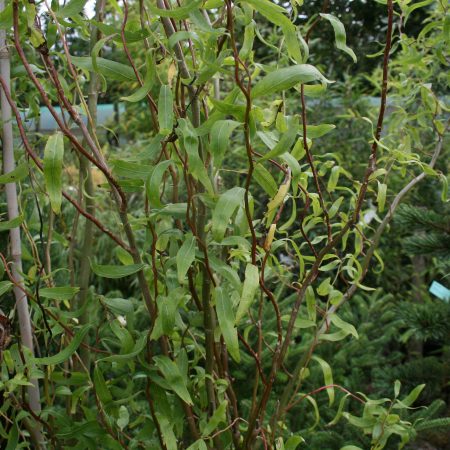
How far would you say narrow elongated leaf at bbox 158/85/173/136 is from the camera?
2.78 ft

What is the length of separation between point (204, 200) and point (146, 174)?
8cm

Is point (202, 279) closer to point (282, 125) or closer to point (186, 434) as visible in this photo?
point (282, 125)

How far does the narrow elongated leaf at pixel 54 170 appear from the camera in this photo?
807 millimetres

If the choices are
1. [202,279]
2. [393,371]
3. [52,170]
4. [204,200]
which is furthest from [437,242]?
[52,170]

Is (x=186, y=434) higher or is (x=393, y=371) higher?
(x=186, y=434)

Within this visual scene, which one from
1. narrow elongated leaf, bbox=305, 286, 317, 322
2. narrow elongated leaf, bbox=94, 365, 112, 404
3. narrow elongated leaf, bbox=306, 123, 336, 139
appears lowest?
narrow elongated leaf, bbox=94, 365, 112, 404

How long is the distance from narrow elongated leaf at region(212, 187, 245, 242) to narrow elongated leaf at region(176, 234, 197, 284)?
0.22ft

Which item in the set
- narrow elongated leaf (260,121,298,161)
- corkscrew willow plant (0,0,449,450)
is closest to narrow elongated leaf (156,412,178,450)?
corkscrew willow plant (0,0,449,450)

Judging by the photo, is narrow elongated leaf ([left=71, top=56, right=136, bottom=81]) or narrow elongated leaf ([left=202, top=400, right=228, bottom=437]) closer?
A: narrow elongated leaf ([left=71, top=56, right=136, bottom=81])

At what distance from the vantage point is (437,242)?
1.92m

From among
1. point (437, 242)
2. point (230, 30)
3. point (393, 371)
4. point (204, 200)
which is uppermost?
point (230, 30)

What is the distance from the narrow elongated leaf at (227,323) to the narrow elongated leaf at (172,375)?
0.12m

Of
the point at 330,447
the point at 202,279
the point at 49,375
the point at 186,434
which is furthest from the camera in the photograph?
the point at 330,447

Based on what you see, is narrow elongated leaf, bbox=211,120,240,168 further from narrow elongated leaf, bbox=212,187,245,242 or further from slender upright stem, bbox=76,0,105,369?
slender upright stem, bbox=76,0,105,369
